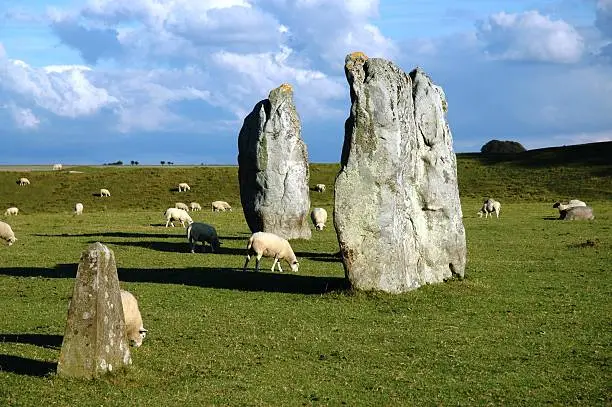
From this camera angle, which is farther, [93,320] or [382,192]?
[382,192]

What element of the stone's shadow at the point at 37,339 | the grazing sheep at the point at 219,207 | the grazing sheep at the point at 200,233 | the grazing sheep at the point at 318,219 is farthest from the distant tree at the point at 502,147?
the stone's shadow at the point at 37,339

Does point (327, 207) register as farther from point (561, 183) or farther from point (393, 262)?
Answer: point (393, 262)

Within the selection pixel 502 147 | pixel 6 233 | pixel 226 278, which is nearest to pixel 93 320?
pixel 226 278

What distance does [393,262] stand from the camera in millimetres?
22016

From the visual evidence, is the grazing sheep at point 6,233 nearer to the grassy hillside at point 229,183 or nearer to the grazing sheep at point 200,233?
the grazing sheep at point 200,233

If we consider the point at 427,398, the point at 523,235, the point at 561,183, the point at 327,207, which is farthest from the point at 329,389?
the point at 561,183

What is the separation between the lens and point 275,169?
3738cm

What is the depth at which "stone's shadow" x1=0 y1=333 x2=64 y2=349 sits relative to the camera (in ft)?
54.3

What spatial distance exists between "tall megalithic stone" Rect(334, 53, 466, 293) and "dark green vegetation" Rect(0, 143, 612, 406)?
827 millimetres

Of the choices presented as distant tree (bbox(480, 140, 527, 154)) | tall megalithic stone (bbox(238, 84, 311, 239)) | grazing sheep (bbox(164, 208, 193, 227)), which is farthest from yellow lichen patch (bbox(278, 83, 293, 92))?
distant tree (bbox(480, 140, 527, 154))

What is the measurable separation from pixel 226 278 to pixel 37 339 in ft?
31.3

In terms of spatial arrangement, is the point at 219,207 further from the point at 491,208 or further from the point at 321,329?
the point at 321,329

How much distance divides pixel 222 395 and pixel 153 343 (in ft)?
13.1

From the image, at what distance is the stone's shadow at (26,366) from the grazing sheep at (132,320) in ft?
4.93
